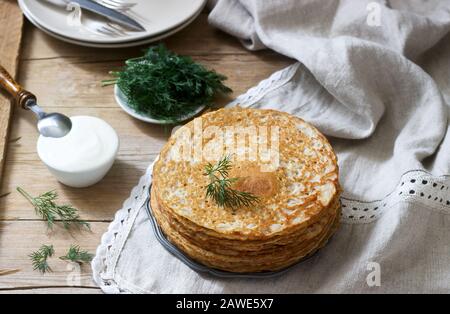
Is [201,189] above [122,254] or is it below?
above

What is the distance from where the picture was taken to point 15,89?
2.10m

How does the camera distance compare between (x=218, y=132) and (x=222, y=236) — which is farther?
(x=218, y=132)

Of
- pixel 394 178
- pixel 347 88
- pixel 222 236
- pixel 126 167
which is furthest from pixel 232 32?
pixel 222 236

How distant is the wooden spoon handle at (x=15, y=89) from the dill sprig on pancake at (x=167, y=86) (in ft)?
0.91

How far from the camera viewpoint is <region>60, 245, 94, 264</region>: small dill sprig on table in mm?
1745

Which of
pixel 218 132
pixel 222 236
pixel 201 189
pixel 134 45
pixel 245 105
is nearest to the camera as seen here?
pixel 222 236

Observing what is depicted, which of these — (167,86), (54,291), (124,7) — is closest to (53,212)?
(54,291)

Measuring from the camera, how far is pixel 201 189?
1.69 meters

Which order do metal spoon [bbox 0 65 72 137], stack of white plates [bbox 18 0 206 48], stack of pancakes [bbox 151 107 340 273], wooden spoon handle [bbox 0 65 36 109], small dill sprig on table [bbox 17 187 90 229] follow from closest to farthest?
stack of pancakes [bbox 151 107 340 273], small dill sprig on table [bbox 17 187 90 229], metal spoon [bbox 0 65 72 137], wooden spoon handle [bbox 0 65 36 109], stack of white plates [bbox 18 0 206 48]

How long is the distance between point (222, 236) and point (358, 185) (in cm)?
52

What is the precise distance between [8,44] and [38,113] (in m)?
0.47

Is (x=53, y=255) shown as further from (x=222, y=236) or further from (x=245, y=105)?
(x=245, y=105)

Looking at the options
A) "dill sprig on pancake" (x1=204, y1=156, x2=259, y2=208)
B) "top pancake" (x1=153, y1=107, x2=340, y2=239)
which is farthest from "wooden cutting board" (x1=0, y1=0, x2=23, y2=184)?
"dill sprig on pancake" (x1=204, y1=156, x2=259, y2=208)

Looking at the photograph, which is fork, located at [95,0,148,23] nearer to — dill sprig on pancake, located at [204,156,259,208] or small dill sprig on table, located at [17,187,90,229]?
small dill sprig on table, located at [17,187,90,229]
